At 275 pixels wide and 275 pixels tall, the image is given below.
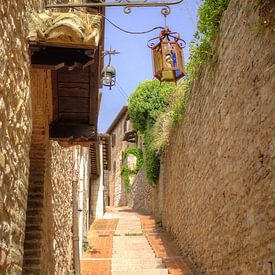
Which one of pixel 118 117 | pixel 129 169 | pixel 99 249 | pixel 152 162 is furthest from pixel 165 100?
pixel 118 117

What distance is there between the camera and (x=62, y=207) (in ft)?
21.8

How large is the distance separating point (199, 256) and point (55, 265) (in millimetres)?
3368

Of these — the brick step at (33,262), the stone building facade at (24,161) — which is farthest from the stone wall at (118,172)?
the brick step at (33,262)

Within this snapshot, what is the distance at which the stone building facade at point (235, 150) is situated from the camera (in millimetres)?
4414

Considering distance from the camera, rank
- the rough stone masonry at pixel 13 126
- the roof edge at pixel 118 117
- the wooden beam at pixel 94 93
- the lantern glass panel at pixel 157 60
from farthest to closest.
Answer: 1. the roof edge at pixel 118 117
2. the lantern glass panel at pixel 157 60
3. the wooden beam at pixel 94 93
4. the rough stone masonry at pixel 13 126

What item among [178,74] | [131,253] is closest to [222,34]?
[178,74]

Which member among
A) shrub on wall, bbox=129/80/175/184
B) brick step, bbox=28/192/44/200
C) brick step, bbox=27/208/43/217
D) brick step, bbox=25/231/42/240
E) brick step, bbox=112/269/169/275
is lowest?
brick step, bbox=112/269/169/275

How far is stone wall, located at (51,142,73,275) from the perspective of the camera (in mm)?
5797

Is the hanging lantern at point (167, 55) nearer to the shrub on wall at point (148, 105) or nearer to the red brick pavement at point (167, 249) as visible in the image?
the red brick pavement at point (167, 249)

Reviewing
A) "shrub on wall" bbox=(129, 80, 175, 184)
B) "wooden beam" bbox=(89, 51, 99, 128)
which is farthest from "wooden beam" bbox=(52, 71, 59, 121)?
"shrub on wall" bbox=(129, 80, 175, 184)

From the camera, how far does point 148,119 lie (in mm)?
18578

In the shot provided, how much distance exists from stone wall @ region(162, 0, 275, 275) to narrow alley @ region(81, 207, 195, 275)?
0.94 meters

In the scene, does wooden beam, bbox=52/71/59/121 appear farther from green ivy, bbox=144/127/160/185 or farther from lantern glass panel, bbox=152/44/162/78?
green ivy, bbox=144/127/160/185

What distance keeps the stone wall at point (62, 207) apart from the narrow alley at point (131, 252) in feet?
5.50
